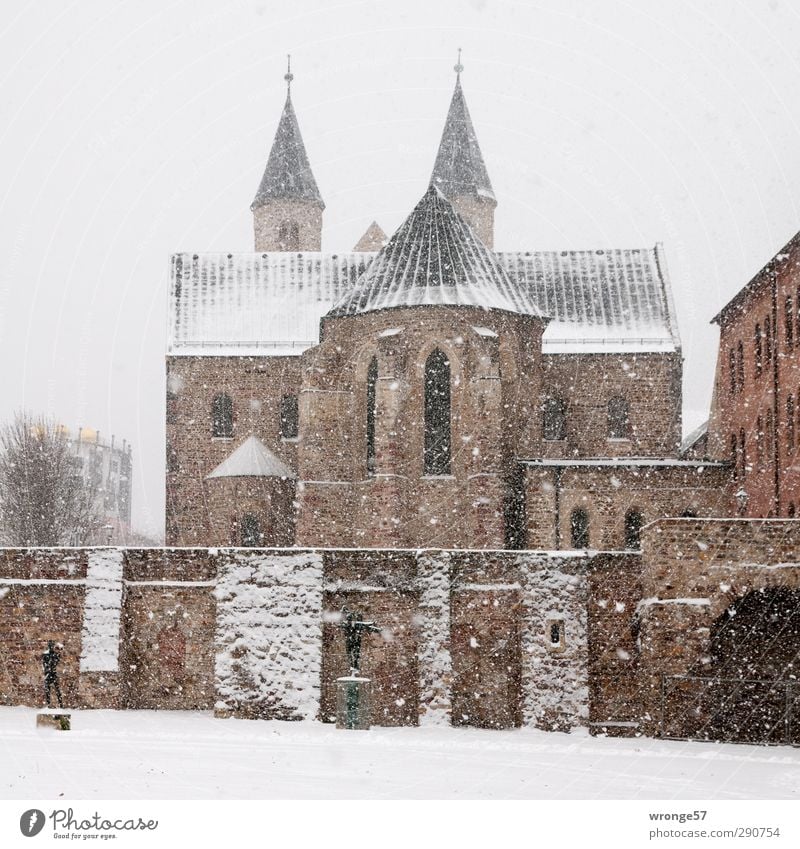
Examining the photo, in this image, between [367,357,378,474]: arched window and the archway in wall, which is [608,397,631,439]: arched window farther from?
the archway in wall

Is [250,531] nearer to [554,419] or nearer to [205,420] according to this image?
[205,420]


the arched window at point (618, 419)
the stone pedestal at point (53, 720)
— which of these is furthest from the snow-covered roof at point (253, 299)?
the stone pedestal at point (53, 720)

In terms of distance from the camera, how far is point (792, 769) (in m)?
18.7

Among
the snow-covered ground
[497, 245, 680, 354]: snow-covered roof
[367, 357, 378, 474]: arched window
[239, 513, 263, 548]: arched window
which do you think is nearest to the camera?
the snow-covered ground

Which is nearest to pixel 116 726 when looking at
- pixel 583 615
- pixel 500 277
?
pixel 583 615

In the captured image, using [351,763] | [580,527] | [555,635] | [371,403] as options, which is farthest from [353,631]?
[580,527]

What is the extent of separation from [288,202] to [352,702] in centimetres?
3136

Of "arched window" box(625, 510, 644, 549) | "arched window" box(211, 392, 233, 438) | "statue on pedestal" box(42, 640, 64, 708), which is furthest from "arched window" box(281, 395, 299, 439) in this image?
"statue on pedestal" box(42, 640, 64, 708)

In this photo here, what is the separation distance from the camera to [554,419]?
41.2 metres

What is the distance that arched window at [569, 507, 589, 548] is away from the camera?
35.6m

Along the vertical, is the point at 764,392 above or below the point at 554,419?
below

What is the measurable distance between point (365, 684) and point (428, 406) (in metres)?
13.0

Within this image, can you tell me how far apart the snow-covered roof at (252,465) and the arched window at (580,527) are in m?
8.92

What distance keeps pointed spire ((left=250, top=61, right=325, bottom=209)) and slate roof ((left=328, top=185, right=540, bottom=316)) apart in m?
15.0
